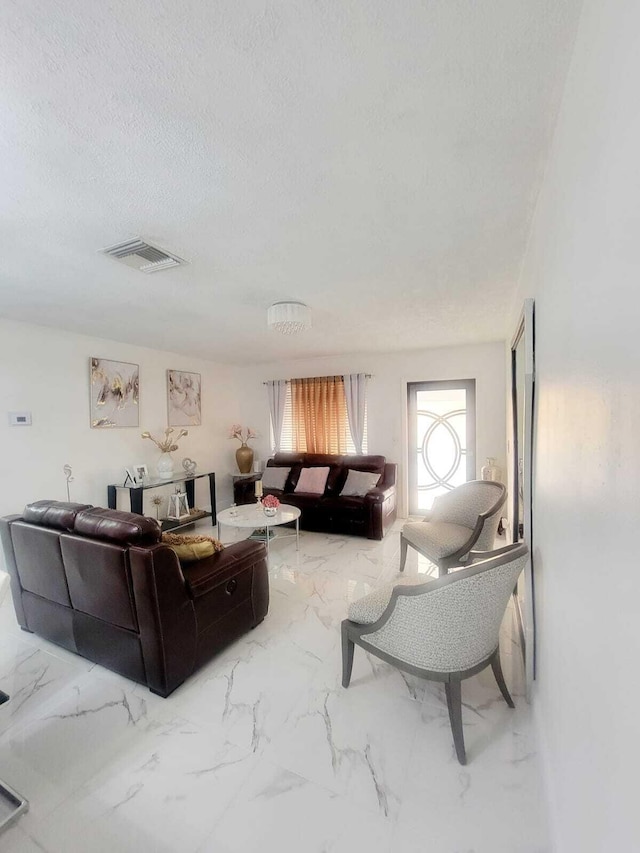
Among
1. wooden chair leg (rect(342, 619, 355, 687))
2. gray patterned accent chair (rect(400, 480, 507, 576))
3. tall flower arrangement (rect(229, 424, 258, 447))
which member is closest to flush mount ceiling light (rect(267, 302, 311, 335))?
gray patterned accent chair (rect(400, 480, 507, 576))

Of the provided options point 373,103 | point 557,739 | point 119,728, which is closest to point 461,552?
point 557,739

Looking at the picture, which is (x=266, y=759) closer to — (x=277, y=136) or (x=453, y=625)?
(x=453, y=625)

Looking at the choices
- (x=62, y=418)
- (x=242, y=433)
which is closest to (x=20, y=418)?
(x=62, y=418)

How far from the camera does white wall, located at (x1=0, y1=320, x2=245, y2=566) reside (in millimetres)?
3238

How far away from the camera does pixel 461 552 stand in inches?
102

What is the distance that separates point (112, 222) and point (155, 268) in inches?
18.6

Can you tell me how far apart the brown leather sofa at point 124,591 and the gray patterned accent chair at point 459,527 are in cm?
130

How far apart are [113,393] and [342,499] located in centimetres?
295

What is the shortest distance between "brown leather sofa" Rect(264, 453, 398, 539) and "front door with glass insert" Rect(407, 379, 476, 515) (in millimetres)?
423

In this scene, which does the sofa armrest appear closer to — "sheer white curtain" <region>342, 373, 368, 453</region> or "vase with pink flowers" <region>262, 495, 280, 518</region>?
"vase with pink flowers" <region>262, 495, 280, 518</region>

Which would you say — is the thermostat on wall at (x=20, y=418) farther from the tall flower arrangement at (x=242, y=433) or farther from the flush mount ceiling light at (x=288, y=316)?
the tall flower arrangement at (x=242, y=433)

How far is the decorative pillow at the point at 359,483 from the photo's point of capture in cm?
449

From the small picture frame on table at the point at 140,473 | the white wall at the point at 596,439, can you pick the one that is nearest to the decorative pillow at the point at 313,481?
the small picture frame on table at the point at 140,473

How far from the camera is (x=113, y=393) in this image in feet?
13.4
